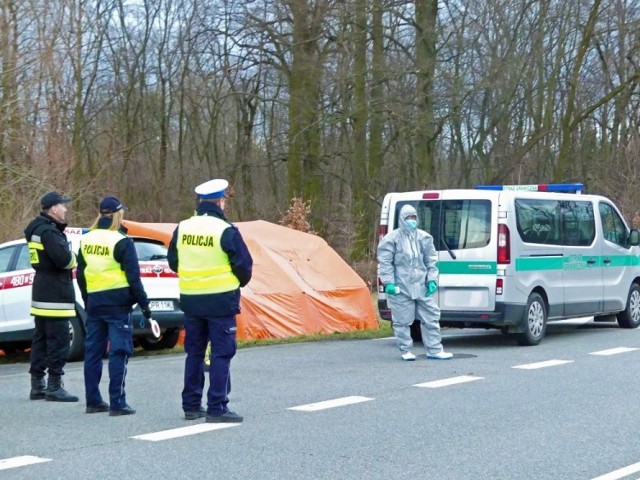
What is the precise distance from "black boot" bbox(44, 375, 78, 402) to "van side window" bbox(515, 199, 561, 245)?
6.52 metres

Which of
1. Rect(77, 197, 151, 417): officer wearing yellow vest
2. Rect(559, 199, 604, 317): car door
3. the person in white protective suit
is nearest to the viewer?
Rect(77, 197, 151, 417): officer wearing yellow vest

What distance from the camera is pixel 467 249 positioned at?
14117 mm

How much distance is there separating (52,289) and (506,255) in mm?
6214

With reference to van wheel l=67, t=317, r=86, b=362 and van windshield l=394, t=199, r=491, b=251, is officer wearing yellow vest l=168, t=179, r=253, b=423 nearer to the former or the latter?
van wheel l=67, t=317, r=86, b=362

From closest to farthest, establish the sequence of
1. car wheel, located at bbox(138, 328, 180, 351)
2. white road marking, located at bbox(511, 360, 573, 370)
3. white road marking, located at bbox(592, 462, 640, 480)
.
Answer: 1. white road marking, located at bbox(592, 462, 640, 480)
2. white road marking, located at bbox(511, 360, 573, 370)
3. car wheel, located at bbox(138, 328, 180, 351)

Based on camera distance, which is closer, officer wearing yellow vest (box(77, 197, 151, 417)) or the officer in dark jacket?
officer wearing yellow vest (box(77, 197, 151, 417))

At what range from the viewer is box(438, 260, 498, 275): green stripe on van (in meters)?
13.9

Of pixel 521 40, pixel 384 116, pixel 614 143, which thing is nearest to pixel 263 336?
pixel 384 116

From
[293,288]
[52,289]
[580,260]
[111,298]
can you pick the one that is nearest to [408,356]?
[293,288]

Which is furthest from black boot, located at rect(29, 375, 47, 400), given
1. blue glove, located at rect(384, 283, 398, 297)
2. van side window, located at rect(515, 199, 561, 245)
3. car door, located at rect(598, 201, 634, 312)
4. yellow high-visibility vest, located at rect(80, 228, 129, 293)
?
car door, located at rect(598, 201, 634, 312)

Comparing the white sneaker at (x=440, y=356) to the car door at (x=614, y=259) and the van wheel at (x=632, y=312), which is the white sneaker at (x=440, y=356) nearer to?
the car door at (x=614, y=259)

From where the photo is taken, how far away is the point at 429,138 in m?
32.1

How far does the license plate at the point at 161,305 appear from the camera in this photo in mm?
13477

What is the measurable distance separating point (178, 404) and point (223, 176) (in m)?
28.9
